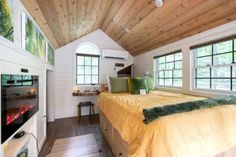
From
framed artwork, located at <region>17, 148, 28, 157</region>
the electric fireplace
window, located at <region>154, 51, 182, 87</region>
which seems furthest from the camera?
window, located at <region>154, 51, 182, 87</region>

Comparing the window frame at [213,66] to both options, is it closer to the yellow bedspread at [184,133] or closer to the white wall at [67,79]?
the yellow bedspread at [184,133]

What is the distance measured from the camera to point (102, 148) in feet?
7.57

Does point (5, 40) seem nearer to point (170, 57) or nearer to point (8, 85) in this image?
point (8, 85)

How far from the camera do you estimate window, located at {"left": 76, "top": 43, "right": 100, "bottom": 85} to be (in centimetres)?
431

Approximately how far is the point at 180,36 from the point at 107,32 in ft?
7.80

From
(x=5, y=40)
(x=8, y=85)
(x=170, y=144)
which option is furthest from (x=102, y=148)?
(x=5, y=40)

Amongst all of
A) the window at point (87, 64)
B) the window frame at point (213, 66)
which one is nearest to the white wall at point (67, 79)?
the window at point (87, 64)

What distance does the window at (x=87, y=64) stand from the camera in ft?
14.1

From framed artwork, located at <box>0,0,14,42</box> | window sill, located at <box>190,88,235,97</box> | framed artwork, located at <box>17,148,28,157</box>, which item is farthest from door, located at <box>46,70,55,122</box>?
window sill, located at <box>190,88,235,97</box>

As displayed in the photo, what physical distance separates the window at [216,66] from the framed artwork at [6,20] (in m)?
2.95

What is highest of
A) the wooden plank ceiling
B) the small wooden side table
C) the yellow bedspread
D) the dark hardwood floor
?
the wooden plank ceiling

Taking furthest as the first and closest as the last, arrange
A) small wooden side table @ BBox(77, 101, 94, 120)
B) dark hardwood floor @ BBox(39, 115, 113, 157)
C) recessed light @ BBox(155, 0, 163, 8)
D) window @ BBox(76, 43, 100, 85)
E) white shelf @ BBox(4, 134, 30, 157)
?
window @ BBox(76, 43, 100, 85), small wooden side table @ BBox(77, 101, 94, 120), dark hardwood floor @ BBox(39, 115, 113, 157), recessed light @ BBox(155, 0, 163, 8), white shelf @ BBox(4, 134, 30, 157)

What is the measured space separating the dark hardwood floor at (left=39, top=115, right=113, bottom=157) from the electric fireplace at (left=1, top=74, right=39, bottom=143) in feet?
3.93

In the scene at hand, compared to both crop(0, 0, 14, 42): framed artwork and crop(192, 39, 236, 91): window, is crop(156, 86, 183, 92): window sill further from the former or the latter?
crop(0, 0, 14, 42): framed artwork
